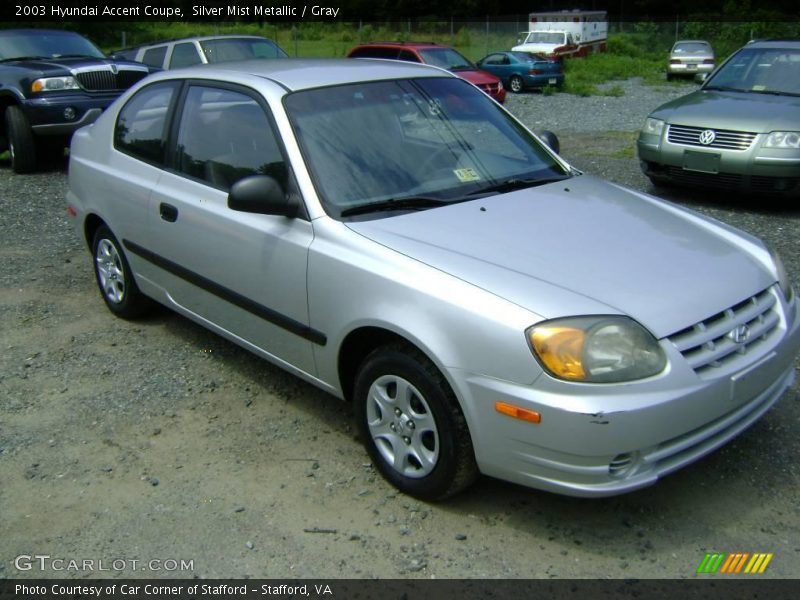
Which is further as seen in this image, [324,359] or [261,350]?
[261,350]

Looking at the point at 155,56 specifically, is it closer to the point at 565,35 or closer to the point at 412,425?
the point at 412,425

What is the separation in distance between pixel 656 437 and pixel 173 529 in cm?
189

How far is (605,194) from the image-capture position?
4293 mm

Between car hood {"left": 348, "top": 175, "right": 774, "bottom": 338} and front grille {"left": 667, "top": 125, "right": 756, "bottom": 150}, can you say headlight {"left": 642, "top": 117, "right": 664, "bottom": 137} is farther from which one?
car hood {"left": 348, "top": 175, "right": 774, "bottom": 338}

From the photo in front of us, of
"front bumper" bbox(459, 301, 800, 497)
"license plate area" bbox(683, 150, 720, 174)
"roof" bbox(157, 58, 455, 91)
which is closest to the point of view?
"front bumper" bbox(459, 301, 800, 497)

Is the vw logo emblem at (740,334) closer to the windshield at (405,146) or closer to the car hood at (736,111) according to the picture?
the windshield at (405,146)

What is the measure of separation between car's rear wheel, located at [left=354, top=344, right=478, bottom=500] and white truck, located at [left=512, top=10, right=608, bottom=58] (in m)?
27.0

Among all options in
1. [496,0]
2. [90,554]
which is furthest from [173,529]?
[496,0]

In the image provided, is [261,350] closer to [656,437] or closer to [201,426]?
[201,426]

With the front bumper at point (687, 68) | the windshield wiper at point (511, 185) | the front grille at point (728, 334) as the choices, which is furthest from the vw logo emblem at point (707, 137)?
the front bumper at point (687, 68)

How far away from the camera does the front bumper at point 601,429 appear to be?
294 cm

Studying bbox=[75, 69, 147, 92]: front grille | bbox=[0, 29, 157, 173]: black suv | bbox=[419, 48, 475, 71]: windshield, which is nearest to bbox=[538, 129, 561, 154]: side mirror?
bbox=[0, 29, 157, 173]: black suv

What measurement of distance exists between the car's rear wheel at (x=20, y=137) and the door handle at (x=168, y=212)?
686 cm

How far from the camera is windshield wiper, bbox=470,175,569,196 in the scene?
13.5 ft
